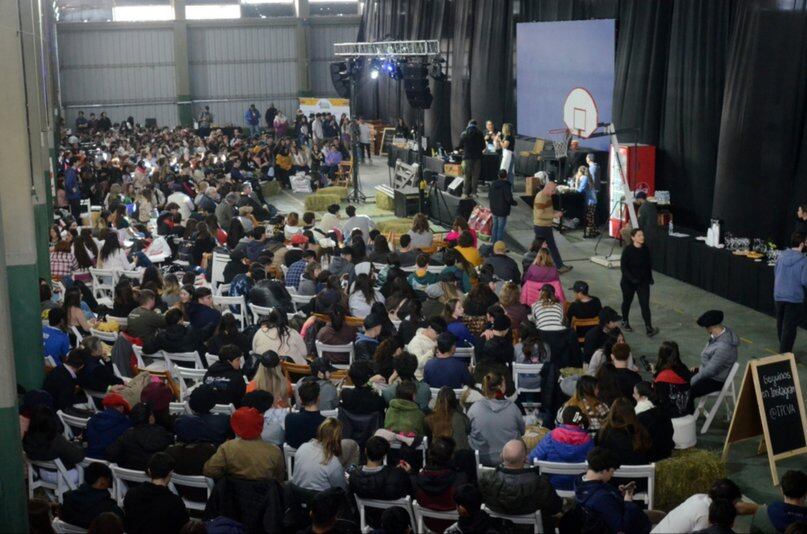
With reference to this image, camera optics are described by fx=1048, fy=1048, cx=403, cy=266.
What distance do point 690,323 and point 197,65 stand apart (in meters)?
27.3

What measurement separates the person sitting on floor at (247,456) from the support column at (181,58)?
31229mm

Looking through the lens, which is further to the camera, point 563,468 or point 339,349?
point 339,349

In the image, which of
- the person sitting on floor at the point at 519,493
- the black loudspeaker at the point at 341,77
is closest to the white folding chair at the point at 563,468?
the person sitting on floor at the point at 519,493

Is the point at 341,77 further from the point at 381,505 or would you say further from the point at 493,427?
the point at 381,505

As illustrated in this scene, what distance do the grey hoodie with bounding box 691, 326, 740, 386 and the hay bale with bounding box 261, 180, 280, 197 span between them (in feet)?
52.6

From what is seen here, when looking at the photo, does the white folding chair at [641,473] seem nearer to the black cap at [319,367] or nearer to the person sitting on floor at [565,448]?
the person sitting on floor at [565,448]

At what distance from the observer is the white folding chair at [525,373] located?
850cm

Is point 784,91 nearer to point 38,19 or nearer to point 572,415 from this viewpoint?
point 572,415

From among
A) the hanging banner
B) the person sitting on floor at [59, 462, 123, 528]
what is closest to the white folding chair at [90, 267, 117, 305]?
the person sitting on floor at [59, 462, 123, 528]

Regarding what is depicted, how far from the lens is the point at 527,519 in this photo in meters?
5.93

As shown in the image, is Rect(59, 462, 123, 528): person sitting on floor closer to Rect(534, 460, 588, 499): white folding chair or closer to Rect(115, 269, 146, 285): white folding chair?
Rect(534, 460, 588, 499): white folding chair

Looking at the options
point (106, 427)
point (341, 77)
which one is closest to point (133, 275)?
point (106, 427)

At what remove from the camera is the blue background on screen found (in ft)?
62.0

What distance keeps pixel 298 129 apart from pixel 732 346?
23999mm
